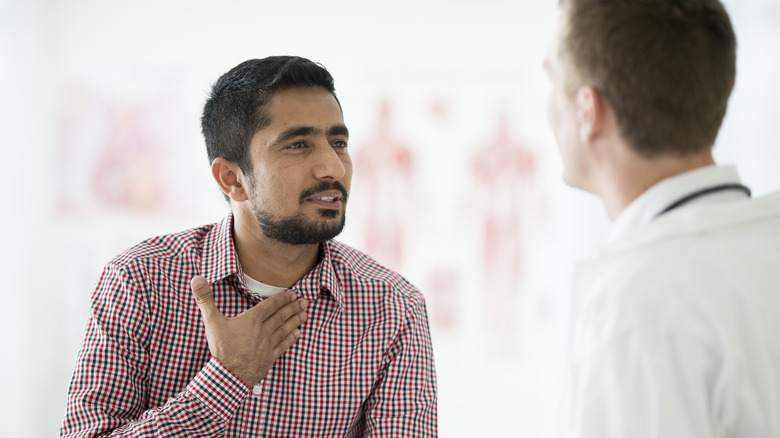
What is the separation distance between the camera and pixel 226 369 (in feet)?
5.05

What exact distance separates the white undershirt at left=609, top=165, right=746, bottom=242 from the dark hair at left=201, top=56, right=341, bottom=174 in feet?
3.67

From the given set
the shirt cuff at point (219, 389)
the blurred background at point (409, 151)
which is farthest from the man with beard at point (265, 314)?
the blurred background at point (409, 151)

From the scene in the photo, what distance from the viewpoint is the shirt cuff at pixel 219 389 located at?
5.00 feet

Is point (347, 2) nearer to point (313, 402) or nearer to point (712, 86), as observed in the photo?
point (313, 402)

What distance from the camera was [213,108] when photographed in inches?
78.7

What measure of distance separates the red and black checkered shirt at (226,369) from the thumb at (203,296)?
0.13 meters

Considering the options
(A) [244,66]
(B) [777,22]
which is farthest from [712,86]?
(B) [777,22]

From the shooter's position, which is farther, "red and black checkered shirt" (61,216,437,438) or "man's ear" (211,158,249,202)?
"man's ear" (211,158,249,202)

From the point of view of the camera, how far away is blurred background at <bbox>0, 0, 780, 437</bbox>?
3.48 meters

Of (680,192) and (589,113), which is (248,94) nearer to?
(589,113)

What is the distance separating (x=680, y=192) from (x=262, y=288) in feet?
3.85

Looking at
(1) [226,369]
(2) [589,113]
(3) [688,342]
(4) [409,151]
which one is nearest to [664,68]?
(2) [589,113]

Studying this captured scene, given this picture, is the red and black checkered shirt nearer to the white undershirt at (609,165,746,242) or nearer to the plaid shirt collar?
the plaid shirt collar

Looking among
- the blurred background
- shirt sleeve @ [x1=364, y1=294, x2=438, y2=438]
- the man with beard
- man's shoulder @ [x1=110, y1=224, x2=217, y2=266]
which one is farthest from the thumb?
the blurred background
